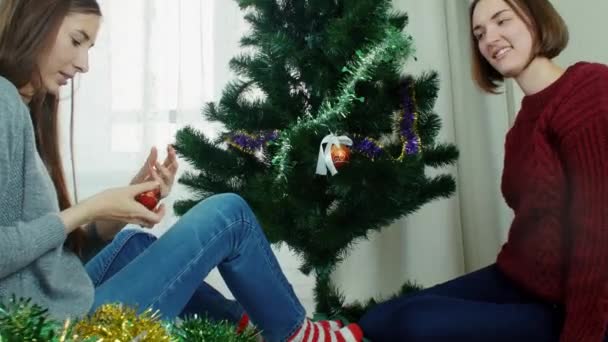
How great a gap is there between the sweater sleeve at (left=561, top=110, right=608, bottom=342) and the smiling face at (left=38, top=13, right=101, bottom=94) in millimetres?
845

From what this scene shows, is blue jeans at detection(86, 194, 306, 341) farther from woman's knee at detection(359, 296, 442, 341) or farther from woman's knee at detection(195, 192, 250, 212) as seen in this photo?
woman's knee at detection(359, 296, 442, 341)

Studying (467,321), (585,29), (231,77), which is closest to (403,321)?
(467,321)

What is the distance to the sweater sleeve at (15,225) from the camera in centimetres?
74

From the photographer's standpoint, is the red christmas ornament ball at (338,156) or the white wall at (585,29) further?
the white wall at (585,29)

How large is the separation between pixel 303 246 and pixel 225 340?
64cm

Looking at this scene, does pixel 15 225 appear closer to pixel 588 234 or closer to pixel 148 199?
pixel 148 199

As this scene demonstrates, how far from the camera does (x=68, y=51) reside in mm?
926

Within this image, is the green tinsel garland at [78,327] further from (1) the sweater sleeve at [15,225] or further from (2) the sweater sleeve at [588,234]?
(2) the sweater sleeve at [588,234]

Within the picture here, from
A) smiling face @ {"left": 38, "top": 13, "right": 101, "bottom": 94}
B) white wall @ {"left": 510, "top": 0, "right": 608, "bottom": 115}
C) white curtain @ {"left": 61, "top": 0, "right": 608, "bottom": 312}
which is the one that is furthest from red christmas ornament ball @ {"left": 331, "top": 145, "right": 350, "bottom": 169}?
white wall @ {"left": 510, "top": 0, "right": 608, "bottom": 115}

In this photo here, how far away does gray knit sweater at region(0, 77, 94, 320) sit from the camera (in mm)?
753

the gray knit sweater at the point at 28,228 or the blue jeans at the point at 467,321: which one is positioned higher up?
the gray knit sweater at the point at 28,228

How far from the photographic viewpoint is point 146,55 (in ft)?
6.04

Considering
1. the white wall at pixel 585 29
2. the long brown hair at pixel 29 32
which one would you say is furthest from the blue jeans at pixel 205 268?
the white wall at pixel 585 29

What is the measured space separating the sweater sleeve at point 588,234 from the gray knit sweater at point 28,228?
0.77 m
